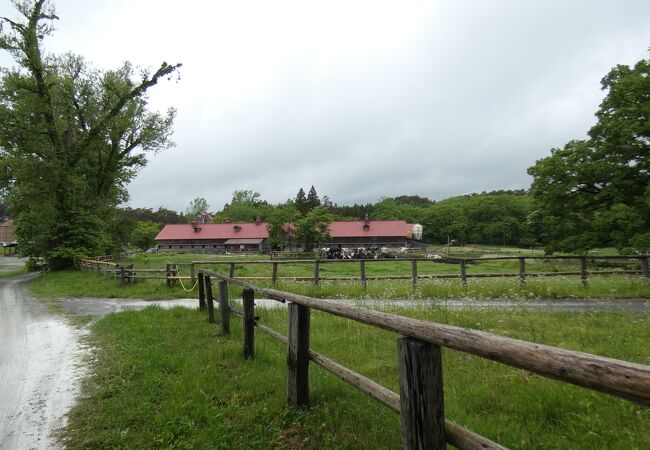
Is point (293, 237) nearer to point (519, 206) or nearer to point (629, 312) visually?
point (629, 312)

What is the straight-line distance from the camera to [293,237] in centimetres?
6341

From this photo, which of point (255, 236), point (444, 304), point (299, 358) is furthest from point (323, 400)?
point (255, 236)

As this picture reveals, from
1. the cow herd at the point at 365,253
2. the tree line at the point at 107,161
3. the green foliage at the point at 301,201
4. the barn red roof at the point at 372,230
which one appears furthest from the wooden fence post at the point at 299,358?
the green foliage at the point at 301,201

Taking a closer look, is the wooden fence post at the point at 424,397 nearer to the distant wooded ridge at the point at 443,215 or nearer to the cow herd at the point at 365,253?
the cow herd at the point at 365,253

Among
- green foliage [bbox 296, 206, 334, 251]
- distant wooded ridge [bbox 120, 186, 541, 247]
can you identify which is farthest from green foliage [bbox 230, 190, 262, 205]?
green foliage [bbox 296, 206, 334, 251]

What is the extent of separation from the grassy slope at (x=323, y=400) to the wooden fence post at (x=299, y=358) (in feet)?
0.53

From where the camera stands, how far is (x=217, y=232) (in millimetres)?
80875

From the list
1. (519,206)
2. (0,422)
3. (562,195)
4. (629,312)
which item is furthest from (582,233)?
(519,206)

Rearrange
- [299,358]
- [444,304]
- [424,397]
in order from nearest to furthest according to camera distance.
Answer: [424,397], [299,358], [444,304]

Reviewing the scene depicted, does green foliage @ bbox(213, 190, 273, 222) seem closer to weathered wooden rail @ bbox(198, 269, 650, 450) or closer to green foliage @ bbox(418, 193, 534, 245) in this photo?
green foliage @ bbox(418, 193, 534, 245)

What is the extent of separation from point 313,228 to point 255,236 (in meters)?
21.3

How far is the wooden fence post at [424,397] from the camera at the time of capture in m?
2.21

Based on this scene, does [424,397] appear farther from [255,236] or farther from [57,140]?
[255,236]

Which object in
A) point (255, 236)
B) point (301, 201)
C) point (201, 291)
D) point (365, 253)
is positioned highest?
point (301, 201)
